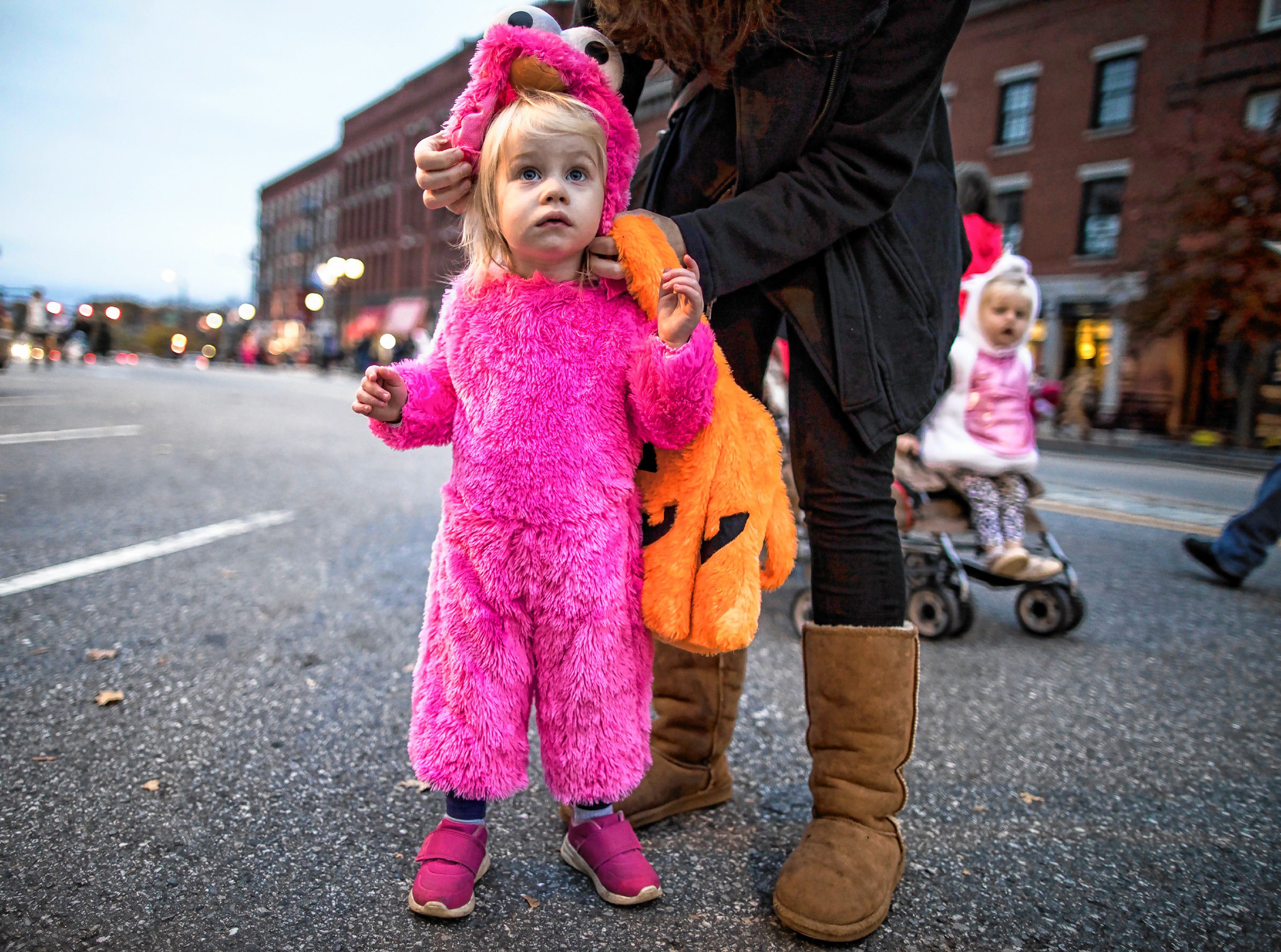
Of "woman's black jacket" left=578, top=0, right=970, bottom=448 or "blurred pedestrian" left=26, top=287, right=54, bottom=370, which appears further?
"blurred pedestrian" left=26, top=287, right=54, bottom=370

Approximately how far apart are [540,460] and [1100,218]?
23.3 meters

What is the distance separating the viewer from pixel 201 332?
252ft

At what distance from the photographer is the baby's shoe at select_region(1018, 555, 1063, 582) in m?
3.15

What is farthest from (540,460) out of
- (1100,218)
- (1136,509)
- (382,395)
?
(1100,218)

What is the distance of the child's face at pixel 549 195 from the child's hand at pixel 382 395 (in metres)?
0.31

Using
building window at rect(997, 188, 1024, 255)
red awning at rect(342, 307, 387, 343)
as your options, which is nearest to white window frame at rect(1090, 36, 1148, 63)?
building window at rect(997, 188, 1024, 255)

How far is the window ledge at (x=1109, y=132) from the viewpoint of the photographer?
20.0 metres

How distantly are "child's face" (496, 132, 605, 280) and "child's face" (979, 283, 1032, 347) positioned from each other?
2.40 meters

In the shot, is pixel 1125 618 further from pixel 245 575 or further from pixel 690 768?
pixel 245 575

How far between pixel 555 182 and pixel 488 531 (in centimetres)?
59

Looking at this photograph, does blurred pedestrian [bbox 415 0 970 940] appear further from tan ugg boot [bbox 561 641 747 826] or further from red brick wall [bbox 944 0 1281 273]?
red brick wall [bbox 944 0 1281 273]

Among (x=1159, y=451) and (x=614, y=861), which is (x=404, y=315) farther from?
(x=614, y=861)

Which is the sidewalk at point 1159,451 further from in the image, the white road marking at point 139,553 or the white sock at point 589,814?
the white sock at point 589,814

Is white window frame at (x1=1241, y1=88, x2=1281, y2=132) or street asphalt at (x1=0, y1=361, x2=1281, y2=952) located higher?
white window frame at (x1=1241, y1=88, x2=1281, y2=132)
